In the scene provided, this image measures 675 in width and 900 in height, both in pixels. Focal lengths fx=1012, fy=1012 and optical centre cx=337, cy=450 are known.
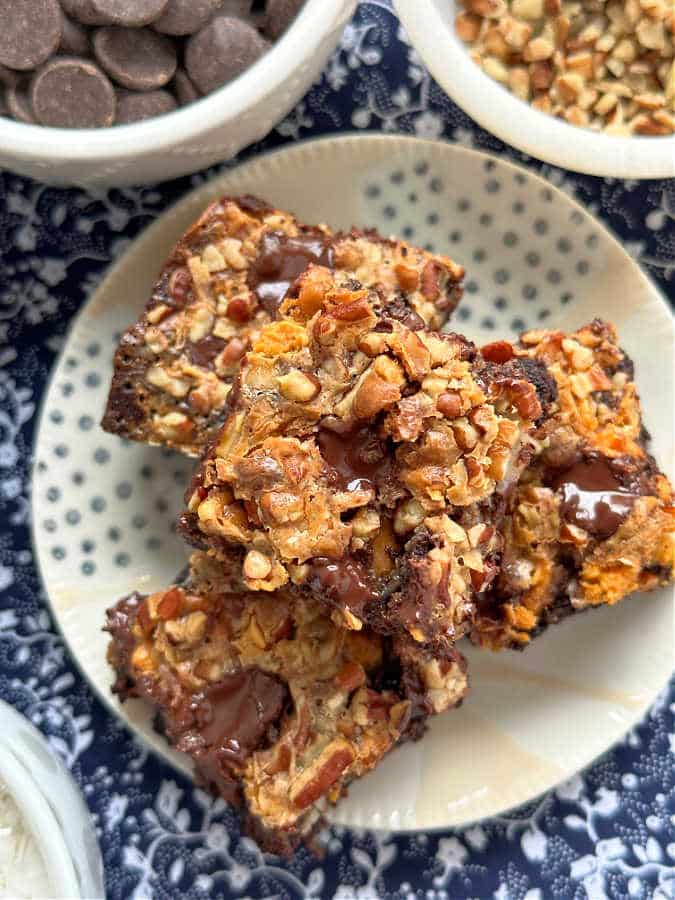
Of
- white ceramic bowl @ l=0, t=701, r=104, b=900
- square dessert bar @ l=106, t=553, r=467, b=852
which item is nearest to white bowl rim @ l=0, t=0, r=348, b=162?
square dessert bar @ l=106, t=553, r=467, b=852

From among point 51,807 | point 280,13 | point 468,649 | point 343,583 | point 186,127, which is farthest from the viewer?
point 468,649

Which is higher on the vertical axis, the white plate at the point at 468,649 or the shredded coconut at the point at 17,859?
the white plate at the point at 468,649

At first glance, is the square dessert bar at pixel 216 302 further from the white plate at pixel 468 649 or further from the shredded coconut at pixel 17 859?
the shredded coconut at pixel 17 859

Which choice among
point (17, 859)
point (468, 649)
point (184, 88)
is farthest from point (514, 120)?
point (17, 859)

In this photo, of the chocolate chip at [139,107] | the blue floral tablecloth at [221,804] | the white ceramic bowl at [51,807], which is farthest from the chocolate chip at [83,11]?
the white ceramic bowl at [51,807]

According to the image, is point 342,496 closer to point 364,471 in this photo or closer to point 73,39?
point 364,471

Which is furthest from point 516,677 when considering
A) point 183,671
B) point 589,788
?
point 183,671

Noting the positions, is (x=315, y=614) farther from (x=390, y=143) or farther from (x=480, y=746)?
(x=390, y=143)
